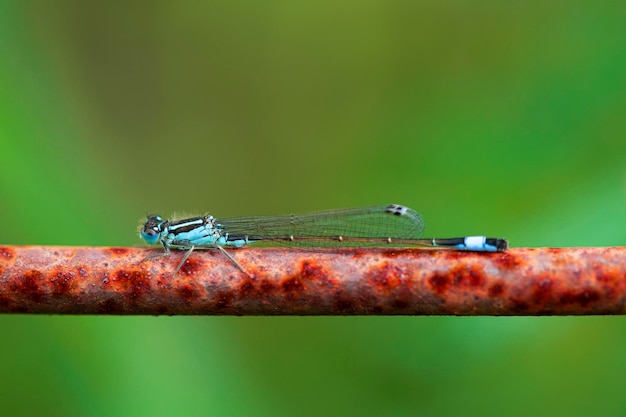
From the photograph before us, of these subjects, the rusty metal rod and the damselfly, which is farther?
the damselfly

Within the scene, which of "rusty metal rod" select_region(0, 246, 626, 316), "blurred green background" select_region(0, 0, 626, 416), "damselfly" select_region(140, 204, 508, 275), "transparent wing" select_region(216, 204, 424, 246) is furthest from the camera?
"damselfly" select_region(140, 204, 508, 275)

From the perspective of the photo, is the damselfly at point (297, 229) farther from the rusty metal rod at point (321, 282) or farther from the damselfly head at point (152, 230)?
the rusty metal rod at point (321, 282)

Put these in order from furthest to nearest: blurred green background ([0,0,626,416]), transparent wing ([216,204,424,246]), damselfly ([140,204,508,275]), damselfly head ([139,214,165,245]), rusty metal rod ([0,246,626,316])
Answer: damselfly head ([139,214,165,245]), damselfly ([140,204,508,275]), transparent wing ([216,204,424,246]), blurred green background ([0,0,626,416]), rusty metal rod ([0,246,626,316])

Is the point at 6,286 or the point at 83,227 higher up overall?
the point at 83,227

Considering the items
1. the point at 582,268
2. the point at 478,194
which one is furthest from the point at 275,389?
the point at 582,268

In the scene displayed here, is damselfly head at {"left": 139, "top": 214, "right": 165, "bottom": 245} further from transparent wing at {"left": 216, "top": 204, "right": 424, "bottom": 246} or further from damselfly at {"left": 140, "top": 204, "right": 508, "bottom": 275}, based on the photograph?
transparent wing at {"left": 216, "top": 204, "right": 424, "bottom": 246}

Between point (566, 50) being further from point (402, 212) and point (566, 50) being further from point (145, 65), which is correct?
point (145, 65)

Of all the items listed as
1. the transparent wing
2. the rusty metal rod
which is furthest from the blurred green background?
the rusty metal rod
